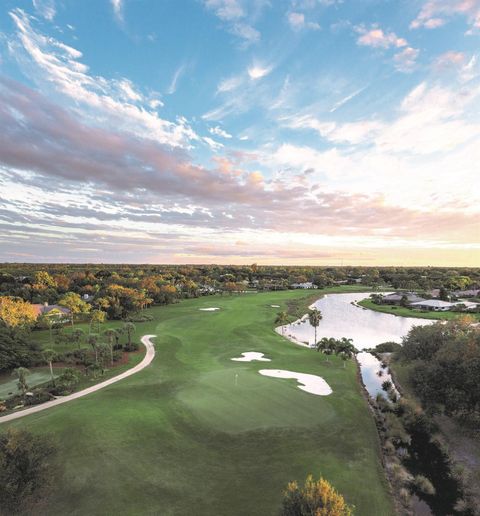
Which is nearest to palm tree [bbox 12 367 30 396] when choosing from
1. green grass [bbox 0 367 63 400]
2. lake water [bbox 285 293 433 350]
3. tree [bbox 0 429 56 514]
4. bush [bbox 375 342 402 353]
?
green grass [bbox 0 367 63 400]

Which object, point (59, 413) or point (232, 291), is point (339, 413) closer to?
point (59, 413)

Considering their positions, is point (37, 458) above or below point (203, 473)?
above

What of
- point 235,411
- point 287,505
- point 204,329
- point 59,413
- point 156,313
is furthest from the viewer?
point 156,313

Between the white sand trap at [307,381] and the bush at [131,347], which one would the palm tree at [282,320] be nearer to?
the white sand trap at [307,381]

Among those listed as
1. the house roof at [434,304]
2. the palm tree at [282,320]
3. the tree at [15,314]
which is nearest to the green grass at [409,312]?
the house roof at [434,304]

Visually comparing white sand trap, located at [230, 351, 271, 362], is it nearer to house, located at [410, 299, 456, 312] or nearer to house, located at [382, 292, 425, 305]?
house, located at [410, 299, 456, 312]

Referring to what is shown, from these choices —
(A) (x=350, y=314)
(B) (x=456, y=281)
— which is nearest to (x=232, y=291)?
(A) (x=350, y=314)

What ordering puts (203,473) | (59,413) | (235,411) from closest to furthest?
(203,473) < (59,413) < (235,411)
